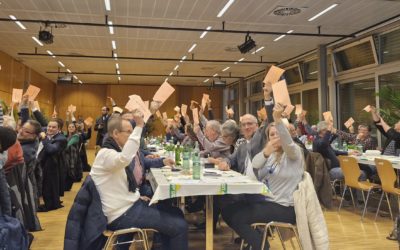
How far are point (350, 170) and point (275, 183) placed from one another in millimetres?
2808

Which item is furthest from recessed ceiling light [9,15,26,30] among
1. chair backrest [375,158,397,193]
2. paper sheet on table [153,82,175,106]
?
chair backrest [375,158,397,193]

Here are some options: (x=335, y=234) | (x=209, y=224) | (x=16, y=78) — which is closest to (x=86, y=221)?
(x=209, y=224)

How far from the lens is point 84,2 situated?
7.19 meters

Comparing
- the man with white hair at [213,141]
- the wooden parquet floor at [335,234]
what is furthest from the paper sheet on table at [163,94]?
the wooden parquet floor at [335,234]

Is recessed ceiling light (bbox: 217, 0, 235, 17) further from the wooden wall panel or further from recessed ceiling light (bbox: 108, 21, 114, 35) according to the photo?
the wooden wall panel

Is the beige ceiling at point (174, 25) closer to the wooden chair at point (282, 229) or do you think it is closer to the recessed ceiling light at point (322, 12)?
the recessed ceiling light at point (322, 12)

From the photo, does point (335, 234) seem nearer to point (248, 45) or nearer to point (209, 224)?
point (209, 224)

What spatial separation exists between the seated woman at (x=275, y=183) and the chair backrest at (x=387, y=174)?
239cm

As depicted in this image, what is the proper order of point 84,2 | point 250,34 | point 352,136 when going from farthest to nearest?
point 250,34
point 352,136
point 84,2

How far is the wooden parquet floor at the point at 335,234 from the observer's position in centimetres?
405

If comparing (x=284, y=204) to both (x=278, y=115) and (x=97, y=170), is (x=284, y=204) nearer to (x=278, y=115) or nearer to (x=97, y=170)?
(x=278, y=115)

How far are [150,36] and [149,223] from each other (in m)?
7.78

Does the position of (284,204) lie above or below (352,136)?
below

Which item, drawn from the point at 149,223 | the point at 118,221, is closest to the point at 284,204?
the point at 149,223
